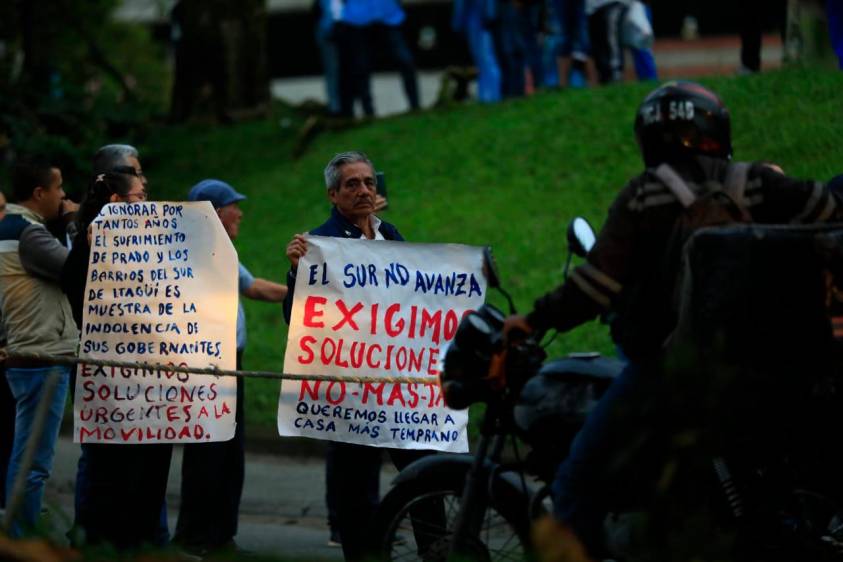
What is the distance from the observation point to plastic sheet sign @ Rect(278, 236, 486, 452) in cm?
718

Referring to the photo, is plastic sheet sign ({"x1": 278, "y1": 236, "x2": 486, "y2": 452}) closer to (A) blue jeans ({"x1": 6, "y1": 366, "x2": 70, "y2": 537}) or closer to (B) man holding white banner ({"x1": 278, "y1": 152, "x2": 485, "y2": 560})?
(B) man holding white banner ({"x1": 278, "y1": 152, "x2": 485, "y2": 560})

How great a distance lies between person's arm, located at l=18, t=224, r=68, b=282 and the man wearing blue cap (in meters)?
0.74

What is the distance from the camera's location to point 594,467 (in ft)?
16.8

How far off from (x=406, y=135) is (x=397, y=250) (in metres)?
9.57

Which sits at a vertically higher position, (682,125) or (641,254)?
(682,125)

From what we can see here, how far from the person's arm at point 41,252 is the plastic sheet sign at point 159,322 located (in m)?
0.52

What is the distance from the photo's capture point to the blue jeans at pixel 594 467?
200 inches

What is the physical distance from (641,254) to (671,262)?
0.12 m

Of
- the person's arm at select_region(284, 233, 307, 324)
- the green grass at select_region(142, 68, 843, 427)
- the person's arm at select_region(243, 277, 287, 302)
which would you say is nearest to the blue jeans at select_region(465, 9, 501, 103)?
the green grass at select_region(142, 68, 843, 427)

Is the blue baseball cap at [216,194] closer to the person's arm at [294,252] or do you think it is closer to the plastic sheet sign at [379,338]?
the person's arm at [294,252]

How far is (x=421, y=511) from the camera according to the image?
225 inches

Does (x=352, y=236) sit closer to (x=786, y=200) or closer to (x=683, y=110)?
(x=683, y=110)

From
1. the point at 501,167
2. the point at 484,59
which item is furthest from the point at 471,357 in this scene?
the point at 484,59

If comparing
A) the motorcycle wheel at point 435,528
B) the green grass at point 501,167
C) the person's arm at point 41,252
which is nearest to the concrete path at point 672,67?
the green grass at point 501,167
